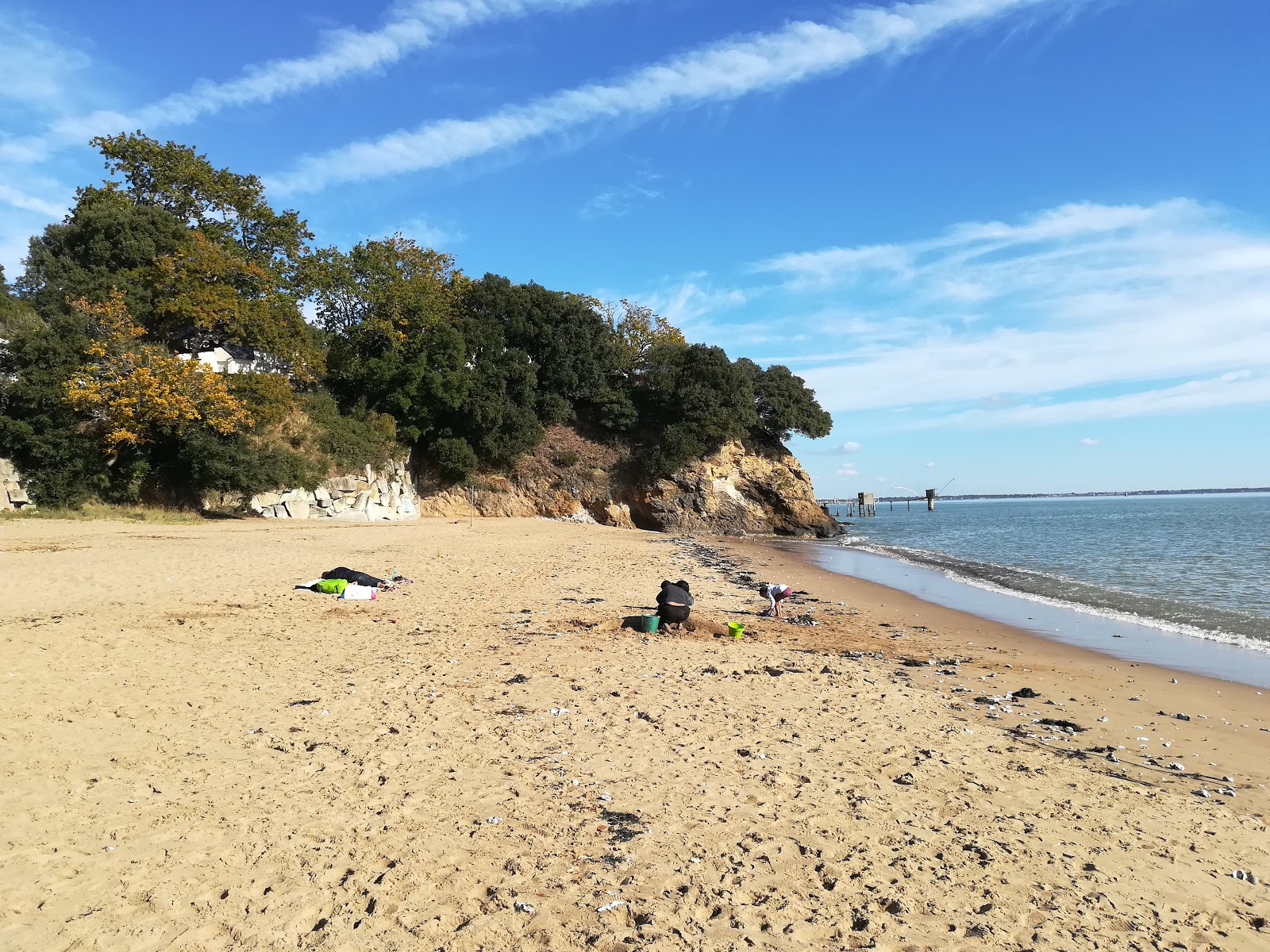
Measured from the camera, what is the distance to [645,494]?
40.7 m

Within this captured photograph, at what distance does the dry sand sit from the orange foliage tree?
54.4ft

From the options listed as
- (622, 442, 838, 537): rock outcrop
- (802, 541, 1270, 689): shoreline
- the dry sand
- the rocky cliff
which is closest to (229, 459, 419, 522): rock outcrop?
the rocky cliff

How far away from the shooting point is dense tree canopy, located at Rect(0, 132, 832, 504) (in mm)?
23891

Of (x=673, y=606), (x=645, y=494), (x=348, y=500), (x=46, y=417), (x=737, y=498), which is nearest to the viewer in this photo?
(x=673, y=606)

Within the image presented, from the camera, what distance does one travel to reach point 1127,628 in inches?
502

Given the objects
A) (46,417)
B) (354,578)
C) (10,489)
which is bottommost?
(354,578)

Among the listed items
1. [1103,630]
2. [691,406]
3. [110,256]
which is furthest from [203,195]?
[1103,630]

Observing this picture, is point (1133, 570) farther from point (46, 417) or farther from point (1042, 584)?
point (46, 417)

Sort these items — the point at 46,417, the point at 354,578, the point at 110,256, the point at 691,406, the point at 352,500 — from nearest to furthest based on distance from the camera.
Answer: the point at 354,578 → the point at 46,417 → the point at 110,256 → the point at 352,500 → the point at 691,406

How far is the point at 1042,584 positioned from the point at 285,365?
30780 millimetres

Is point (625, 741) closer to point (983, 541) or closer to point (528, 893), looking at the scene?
point (528, 893)

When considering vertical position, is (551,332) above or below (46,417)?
above

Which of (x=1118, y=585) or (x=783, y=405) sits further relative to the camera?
(x=783, y=405)

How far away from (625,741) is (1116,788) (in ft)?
11.9
